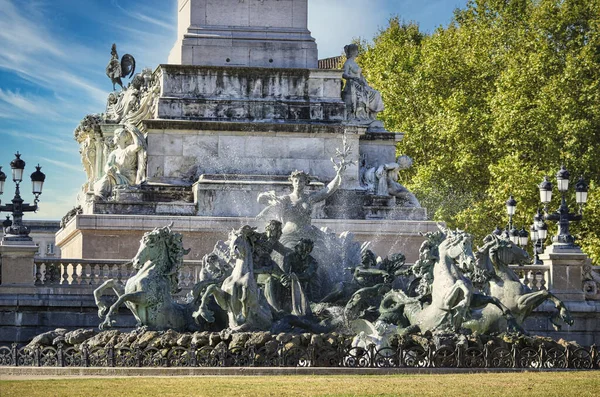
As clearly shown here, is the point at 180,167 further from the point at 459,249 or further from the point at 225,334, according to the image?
the point at 225,334

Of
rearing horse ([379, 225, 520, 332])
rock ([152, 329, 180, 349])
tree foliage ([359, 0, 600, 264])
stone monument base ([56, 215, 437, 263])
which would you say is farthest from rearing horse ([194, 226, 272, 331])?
tree foliage ([359, 0, 600, 264])

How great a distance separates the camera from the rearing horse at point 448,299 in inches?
1045

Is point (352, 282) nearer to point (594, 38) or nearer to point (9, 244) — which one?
point (9, 244)

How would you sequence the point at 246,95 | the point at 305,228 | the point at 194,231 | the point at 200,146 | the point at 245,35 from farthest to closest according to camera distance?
the point at 245,35, the point at 246,95, the point at 200,146, the point at 194,231, the point at 305,228

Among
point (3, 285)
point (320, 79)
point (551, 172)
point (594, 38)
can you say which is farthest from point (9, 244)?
point (594, 38)

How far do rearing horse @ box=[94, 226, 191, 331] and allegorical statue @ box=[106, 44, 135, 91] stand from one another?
14599 millimetres

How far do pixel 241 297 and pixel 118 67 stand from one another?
53.1 ft

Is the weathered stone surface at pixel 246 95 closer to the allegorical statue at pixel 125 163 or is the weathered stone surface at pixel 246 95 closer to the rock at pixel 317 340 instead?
the allegorical statue at pixel 125 163

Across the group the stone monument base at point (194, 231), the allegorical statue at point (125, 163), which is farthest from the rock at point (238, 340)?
the allegorical statue at point (125, 163)

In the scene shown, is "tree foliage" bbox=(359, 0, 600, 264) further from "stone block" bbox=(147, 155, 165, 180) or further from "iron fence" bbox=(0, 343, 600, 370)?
"iron fence" bbox=(0, 343, 600, 370)

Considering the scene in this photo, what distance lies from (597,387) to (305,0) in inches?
773

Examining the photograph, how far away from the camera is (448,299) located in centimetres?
2664

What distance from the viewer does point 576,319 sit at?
33188 millimetres

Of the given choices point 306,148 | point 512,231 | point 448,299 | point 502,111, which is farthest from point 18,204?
point 502,111
